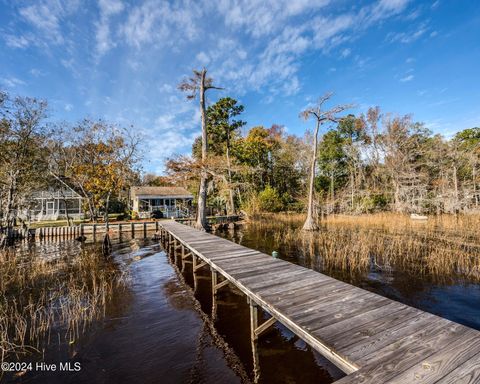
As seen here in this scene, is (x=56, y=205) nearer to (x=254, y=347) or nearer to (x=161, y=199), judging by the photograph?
(x=161, y=199)

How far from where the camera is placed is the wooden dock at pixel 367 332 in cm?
222

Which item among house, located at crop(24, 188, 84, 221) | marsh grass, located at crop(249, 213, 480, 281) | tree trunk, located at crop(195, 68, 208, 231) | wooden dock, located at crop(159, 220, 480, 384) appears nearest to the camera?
wooden dock, located at crop(159, 220, 480, 384)

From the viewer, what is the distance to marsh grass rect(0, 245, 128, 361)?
4891mm

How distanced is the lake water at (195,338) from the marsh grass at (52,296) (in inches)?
13.9

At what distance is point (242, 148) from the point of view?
1153 inches

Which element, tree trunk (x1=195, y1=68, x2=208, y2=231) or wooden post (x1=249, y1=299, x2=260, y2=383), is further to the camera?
tree trunk (x1=195, y1=68, x2=208, y2=231)

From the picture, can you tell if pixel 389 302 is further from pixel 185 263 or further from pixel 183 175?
pixel 183 175

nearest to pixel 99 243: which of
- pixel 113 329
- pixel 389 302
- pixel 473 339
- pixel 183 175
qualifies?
pixel 183 175

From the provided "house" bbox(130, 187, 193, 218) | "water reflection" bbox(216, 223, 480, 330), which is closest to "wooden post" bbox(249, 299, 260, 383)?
"water reflection" bbox(216, 223, 480, 330)

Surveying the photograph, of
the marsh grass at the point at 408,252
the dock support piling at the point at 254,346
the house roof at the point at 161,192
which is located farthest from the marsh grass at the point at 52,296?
the house roof at the point at 161,192

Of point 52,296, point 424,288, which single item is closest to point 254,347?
point 424,288

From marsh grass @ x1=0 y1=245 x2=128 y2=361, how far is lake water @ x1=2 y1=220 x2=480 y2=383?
352mm

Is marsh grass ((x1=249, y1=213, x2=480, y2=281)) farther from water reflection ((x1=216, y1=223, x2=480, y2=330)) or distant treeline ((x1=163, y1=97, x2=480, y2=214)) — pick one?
distant treeline ((x1=163, y1=97, x2=480, y2=214))

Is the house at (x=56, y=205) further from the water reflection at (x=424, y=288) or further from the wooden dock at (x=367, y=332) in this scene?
the wooden dock at (x=367, y=332)
